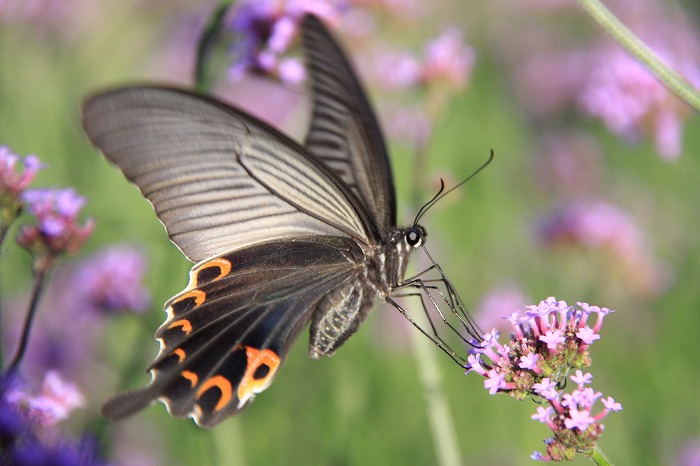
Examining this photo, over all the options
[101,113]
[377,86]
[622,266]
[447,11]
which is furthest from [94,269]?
[447,11]

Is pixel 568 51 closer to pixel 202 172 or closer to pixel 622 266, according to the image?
pixel 622 266

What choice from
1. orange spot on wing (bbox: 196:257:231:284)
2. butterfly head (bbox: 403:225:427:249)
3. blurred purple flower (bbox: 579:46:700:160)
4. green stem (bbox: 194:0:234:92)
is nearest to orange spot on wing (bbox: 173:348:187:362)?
orange spot on wing (bbox: 196:257:231:284)

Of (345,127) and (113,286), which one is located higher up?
(345,127)

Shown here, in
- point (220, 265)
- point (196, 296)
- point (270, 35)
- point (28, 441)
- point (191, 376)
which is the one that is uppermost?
point (270, 35)

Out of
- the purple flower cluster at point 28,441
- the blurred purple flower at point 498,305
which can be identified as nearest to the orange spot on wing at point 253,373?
the purple flower cluster at point 28,441

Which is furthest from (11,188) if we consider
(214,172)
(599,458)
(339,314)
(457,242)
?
(457,242)

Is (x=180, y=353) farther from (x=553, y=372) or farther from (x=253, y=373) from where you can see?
(x=553, y=372)

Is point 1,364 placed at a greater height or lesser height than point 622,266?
lesser
